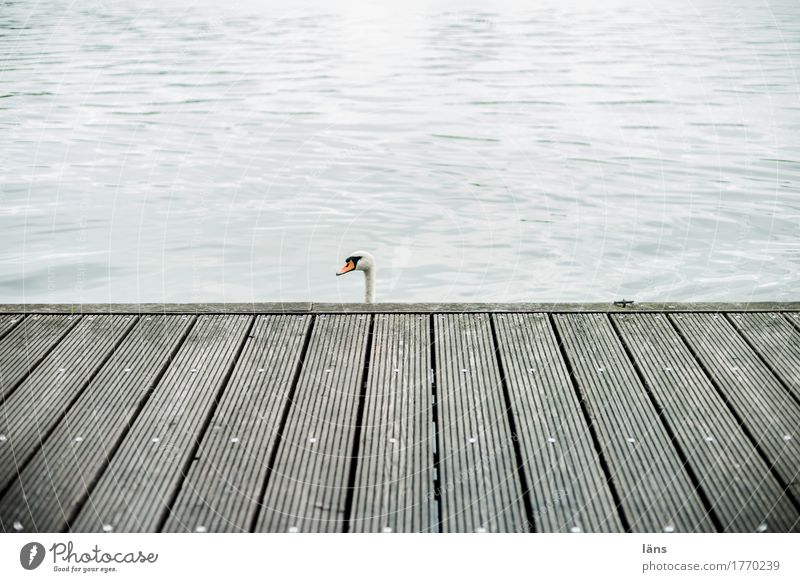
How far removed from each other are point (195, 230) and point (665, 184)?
208 inches

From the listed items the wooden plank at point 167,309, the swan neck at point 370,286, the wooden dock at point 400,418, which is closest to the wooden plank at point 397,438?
the wooden dock at point 400,418

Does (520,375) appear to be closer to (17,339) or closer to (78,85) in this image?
(17,339)

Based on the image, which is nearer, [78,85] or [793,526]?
[793,526]

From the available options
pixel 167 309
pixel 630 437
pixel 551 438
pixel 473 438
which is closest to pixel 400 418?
pixel 473 438

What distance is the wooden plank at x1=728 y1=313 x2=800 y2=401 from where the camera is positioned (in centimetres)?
299

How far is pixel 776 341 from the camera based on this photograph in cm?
326

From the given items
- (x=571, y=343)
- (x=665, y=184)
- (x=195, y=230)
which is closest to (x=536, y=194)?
(x=665, y=184)

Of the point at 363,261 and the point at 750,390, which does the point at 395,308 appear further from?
the point at 750,390

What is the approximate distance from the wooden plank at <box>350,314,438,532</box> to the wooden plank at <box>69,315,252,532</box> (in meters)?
0.55

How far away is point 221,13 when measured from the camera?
2405 centimetres

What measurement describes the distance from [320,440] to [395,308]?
113cm

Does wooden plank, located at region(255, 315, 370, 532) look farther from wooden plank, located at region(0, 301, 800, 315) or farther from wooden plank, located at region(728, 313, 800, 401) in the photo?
wooden plank, located at region(728, 313, 800, 401)

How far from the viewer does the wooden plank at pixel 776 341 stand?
118 inches
